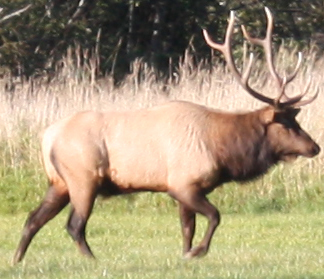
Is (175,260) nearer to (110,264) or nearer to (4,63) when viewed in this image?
(110,264)

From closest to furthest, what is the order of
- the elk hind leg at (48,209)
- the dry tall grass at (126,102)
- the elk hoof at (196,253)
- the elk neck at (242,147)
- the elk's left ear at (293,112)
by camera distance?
the elk hoof at (196,253) → the elk hind leg at (48,209) → the elk neck at (242,147) → the elk's left ear at (293,112) → the dry tall grass at (126,102)

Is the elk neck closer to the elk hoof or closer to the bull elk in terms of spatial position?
the bull elk

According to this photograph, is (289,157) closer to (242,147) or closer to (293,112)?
(293,112)

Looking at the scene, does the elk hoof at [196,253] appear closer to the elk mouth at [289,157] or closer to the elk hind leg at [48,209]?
the elk hind leg at [48,209]

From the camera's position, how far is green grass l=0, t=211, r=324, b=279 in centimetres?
893

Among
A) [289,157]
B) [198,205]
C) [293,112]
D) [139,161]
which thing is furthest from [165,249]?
[293,112]

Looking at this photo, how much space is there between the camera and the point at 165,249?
11.4 m

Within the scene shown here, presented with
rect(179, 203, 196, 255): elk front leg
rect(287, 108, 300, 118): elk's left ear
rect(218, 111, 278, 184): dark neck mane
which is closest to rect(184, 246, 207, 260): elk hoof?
rect(179, 203, 196, 255): elk front leg

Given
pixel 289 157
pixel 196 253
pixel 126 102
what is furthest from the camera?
pixel 126 102

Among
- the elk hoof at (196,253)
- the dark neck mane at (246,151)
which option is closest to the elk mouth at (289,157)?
the dark neck mane at (246,151)

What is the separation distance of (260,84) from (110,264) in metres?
8.36

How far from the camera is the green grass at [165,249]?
8930 millimetres

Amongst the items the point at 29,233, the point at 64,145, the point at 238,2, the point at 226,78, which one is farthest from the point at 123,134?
the point at 238,2

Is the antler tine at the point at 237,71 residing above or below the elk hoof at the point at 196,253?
above
